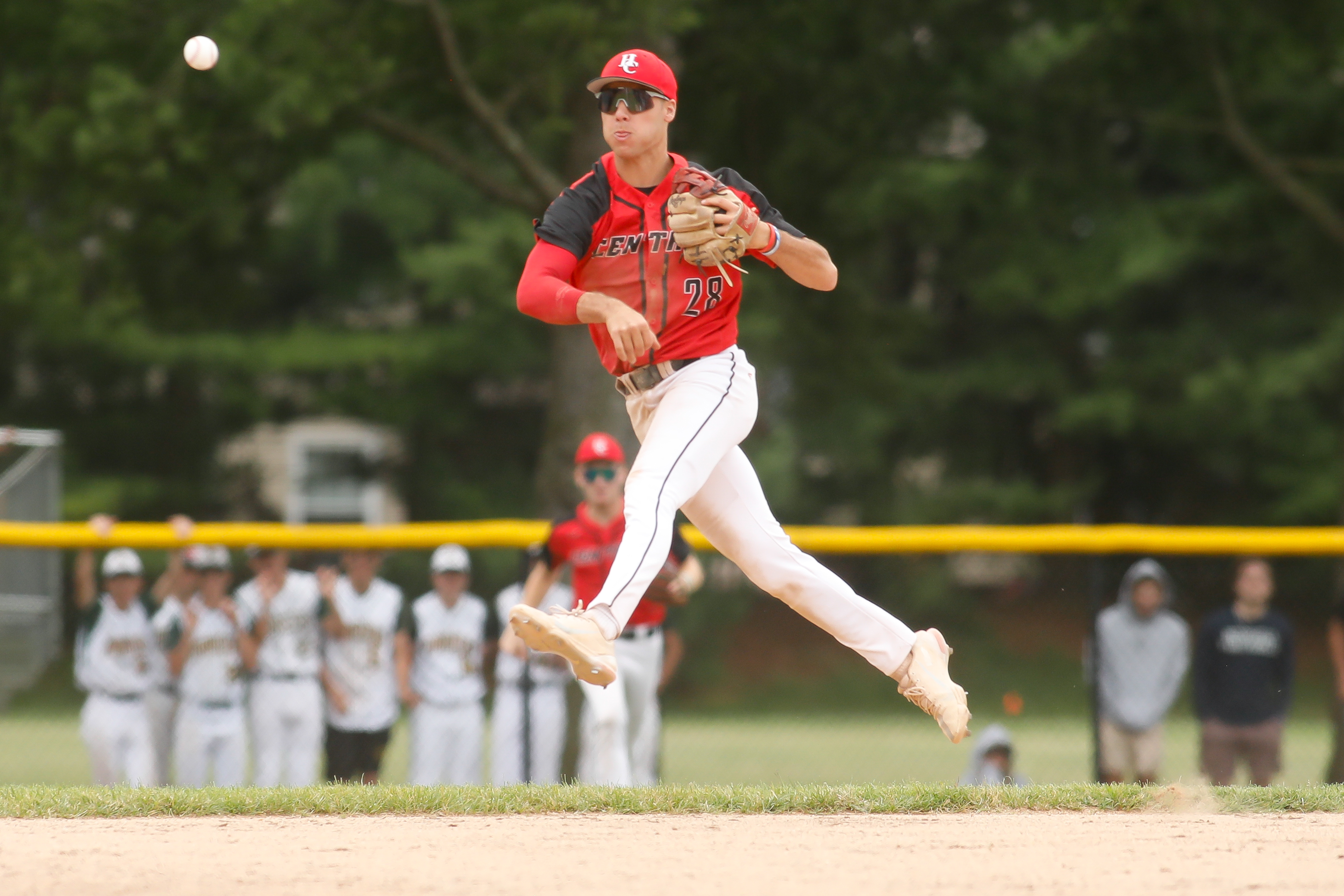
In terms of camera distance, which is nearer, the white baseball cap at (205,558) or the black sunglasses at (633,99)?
the black sunglasses at (633,99)

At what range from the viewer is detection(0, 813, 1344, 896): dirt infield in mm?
3586

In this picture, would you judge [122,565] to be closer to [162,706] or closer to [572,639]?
[162,706]

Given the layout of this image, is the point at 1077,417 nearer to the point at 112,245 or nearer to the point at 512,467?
the point at 512,467

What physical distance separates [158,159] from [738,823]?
599 centimetres

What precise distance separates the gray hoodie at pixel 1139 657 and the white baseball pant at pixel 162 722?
5.62 m

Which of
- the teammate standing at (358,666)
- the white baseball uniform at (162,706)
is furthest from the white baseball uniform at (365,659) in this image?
the white baseball uniform at (162,706)

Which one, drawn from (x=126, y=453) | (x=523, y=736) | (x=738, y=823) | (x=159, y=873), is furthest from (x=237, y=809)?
(x=126, y=453)

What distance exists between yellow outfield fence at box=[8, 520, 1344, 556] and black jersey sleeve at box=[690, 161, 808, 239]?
3.98 m

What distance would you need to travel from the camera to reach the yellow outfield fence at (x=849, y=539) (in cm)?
821

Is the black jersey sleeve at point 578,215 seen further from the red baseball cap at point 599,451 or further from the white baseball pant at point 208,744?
the white baseball pant at point 208,744

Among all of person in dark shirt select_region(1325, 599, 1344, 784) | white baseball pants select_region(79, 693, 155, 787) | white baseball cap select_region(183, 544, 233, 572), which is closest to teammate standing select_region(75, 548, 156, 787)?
white baseball pants select_region(79, 693, 155, 787)

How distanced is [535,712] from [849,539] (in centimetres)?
228

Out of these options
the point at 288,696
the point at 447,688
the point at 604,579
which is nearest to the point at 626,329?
the point at 604,579

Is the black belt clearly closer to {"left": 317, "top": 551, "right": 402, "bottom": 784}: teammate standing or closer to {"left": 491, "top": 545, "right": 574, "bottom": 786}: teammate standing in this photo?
{"left": 491, "top": 545, "right": 574, "bottom": 786}: teammate standing
